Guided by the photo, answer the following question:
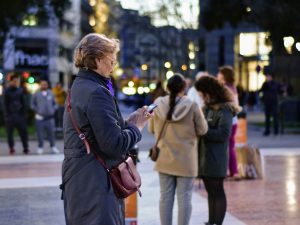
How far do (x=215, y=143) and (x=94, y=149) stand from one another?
3752 millimetres

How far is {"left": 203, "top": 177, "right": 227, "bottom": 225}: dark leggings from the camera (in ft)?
25.7

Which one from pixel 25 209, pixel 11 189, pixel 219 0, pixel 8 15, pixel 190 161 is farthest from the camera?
pixel 8 15

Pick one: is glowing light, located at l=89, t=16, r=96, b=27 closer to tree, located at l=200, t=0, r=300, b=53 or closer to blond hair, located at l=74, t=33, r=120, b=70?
tree, located at l=200, t=0, r=300, b=53

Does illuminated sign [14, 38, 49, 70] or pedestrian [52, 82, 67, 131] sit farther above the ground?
illuminated sign [14, 38, 49, 70]

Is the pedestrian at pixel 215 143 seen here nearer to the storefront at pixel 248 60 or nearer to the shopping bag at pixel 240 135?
the shopping bag at pixel 240 135

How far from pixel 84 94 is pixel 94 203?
0.65 meters

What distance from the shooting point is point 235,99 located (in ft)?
36.4

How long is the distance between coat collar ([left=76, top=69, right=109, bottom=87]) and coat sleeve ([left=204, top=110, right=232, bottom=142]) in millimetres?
3554

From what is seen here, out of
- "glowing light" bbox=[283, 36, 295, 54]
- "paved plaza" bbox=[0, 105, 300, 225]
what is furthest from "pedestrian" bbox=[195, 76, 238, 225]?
"glowing light" bbox=[283, 36, 295, 54]

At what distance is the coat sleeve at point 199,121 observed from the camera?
24.7ft

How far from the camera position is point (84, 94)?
430 cm

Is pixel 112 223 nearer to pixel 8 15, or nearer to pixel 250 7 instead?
pixel 250 7

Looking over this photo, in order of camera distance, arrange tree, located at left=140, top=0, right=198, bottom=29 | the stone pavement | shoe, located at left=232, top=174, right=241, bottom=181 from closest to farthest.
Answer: the stone pavement → shoe, located at left=232, top=174, right=241, bottom=181 → tree, located at left=140, top=0, right=198, bottom=29

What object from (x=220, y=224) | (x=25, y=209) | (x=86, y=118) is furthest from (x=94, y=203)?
(x=25, y=209)
